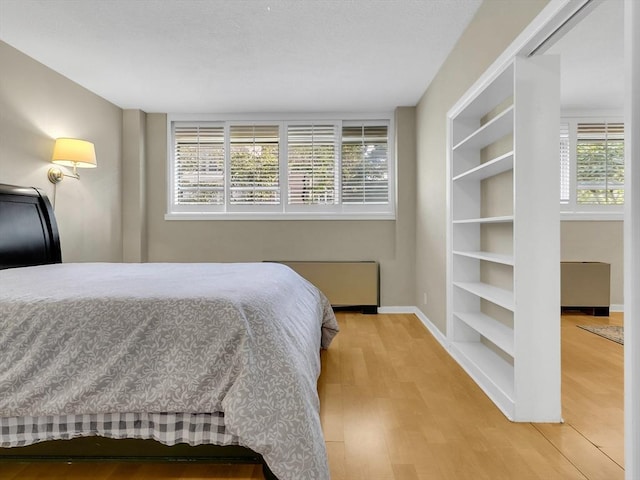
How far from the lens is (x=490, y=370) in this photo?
2.36m

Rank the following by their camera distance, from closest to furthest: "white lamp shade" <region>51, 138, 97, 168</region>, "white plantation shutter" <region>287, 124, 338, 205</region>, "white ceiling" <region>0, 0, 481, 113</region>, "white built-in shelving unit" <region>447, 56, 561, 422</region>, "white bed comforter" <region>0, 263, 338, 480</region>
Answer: "white bed comforter" <region>0, 263, 338, 480</region> → "white built-in shelving unit" <region>447, 56, 561, 422</region> → "white ceiling" <region>0, 0, 481, 113</region> → "white lamp shade" <region>51, 138, 97, 168</region> → "white plantation shutter" <region>287, 124, 338, 205</region>

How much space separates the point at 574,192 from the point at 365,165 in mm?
2655

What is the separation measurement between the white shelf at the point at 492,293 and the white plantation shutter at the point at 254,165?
2.64m

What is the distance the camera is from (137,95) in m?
4.03

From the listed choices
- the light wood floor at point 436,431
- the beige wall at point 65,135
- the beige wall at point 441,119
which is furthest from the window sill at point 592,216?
the beige wall at point 65,135

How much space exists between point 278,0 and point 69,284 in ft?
6.78

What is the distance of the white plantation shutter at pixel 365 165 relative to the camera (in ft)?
15.4

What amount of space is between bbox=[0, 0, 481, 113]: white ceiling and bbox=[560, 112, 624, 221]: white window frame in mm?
2313

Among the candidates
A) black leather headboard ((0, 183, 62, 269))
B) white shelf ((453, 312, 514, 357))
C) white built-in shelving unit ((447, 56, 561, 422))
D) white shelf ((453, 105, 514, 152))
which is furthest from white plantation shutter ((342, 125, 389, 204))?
black leather headboard ((0, 183, 62, 269))

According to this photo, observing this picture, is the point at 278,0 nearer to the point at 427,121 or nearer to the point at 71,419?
the point at 427,121

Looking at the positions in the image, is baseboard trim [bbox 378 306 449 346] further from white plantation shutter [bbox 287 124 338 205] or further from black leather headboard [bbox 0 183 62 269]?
black leather headboard [bbox 0 183 62 269]

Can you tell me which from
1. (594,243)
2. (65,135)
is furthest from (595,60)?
(65,135)

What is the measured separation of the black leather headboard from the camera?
2.70 metres

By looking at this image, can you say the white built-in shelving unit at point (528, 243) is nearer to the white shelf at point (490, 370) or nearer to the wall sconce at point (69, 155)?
the white shelf at point (490, 370)
